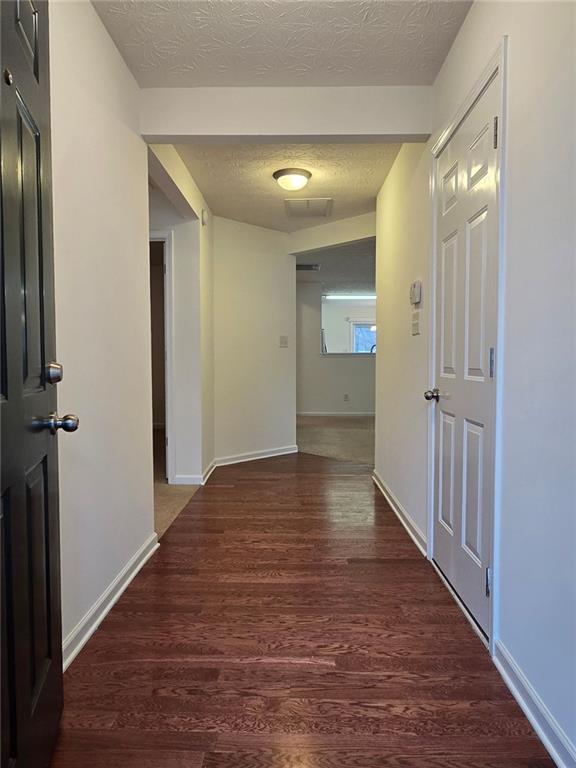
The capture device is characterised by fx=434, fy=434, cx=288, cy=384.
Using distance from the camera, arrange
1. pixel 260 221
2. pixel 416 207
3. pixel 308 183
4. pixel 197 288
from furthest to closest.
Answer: pixel 260 221 → pixel 197 288 → pixel 308 183 → pixel 416 207

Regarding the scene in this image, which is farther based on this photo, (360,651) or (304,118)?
(304,118)

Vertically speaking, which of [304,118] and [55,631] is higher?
[304,118]

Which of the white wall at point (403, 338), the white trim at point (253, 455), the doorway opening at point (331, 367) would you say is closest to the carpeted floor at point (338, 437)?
the doorway opening at point (331, 367)

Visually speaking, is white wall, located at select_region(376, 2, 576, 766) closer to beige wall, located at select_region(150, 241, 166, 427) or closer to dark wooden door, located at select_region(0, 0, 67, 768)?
dark wooden door, located at select_region(0, 0, 67, 768)

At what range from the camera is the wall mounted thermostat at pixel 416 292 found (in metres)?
2.40

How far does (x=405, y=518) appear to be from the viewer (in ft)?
9.04

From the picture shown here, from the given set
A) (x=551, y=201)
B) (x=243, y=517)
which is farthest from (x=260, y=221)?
(x=551, y=201)

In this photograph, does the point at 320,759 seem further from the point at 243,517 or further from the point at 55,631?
the point at 243,517

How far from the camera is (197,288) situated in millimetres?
3650

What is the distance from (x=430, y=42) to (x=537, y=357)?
1542mm

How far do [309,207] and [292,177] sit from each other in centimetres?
84

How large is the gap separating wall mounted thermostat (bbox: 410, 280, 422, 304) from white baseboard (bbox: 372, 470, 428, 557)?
4.25ft

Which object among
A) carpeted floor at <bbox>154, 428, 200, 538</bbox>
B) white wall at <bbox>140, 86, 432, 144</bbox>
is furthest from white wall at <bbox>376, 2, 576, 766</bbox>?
carpeted floor at <bbox>154, 428, 200, 538</bbox>

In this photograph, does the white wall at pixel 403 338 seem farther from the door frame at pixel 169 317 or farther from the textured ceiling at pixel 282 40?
the door frame at pixel 169 317
